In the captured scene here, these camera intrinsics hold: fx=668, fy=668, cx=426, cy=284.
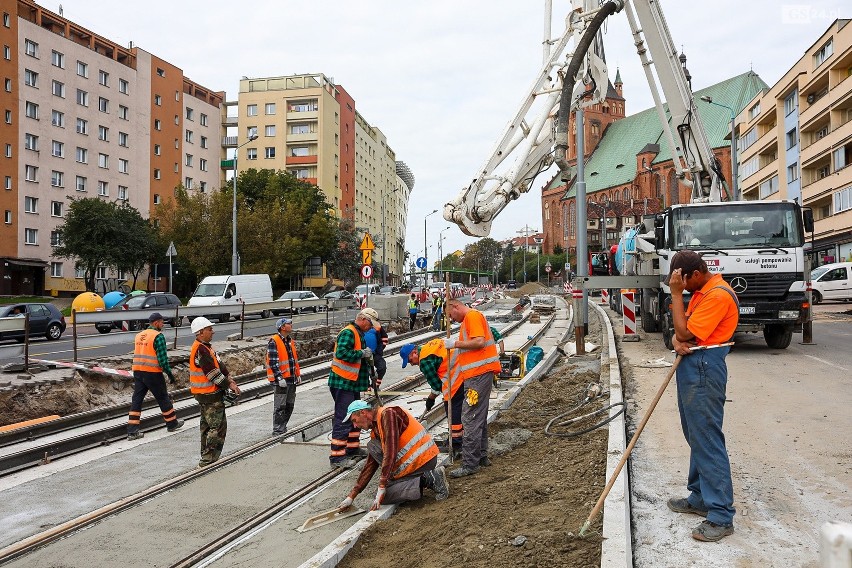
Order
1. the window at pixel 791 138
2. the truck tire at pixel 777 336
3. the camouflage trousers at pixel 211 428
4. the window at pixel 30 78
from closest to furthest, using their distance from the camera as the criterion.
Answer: the camouflage trousers at pixel 211 428 < the truck tire at pixel 777 336 < the window at pixel 791 138 < the window at pixel 30 78

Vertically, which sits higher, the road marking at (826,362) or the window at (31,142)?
the window at (31,142)

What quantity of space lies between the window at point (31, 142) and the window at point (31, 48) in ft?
17.9

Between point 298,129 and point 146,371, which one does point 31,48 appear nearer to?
point 298,129

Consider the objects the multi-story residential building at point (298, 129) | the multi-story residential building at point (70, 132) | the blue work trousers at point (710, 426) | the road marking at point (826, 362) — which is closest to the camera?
the blue work trousers at point (710, 426)

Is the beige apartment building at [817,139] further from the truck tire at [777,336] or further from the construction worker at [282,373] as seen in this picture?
the construction worker at [282,373]

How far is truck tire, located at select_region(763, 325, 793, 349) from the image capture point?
43.8 ft

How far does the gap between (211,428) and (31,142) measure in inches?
1860

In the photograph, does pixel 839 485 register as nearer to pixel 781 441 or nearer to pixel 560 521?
pixel 781 441

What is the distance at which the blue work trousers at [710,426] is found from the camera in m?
4.01

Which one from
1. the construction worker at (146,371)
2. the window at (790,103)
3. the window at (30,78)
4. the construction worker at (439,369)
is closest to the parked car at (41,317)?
the construction worker at (146,371)

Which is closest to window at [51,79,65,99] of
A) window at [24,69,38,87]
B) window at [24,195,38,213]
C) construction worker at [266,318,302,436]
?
window at [24,69,38,87]

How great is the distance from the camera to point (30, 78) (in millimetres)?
45812

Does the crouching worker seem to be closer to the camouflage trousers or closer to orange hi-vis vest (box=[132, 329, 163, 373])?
the camouflage trousers

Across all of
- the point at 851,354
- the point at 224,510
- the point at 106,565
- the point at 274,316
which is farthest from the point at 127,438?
the point at 274,316
